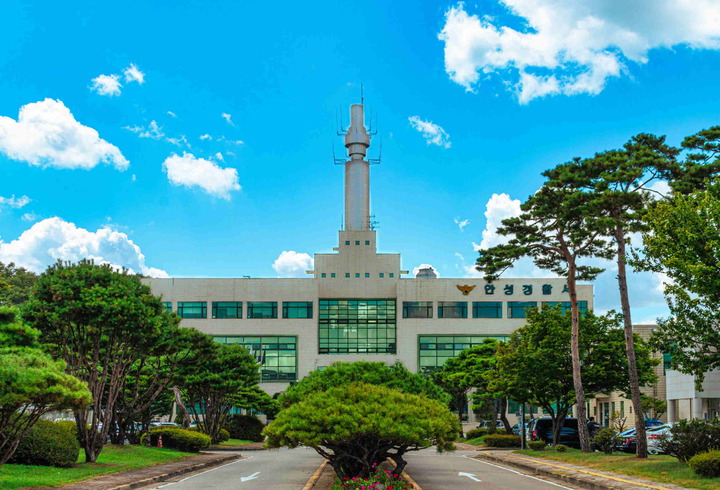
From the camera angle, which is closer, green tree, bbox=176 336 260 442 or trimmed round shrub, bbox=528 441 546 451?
trimmed round shrub, bbox=528 441 546 451

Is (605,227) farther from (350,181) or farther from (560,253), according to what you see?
(350,181)

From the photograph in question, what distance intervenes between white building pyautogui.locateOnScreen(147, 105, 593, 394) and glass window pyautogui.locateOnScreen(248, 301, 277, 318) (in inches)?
4.4

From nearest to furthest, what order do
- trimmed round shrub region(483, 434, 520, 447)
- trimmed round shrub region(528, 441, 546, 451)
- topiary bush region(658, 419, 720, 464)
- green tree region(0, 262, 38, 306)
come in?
topiary bush region(658, 419, 720, 464) < trimmed round shrub region(528, 441, 546, 451) < trimmed round shrub region(483, 434, 520, 447) < green tree region(0, 262, 38, 306)

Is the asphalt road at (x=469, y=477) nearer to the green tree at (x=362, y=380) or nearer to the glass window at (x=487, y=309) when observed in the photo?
the green tree at (x=362, y=380)

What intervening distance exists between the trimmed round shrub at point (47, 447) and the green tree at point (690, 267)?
19.6 metres

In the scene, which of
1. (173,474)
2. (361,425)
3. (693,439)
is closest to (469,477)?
(693,439)

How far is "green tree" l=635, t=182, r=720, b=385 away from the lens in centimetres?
2181

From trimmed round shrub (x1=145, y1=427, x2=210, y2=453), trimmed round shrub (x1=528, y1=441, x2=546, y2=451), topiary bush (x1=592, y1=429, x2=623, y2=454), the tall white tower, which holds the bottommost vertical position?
trimmed round shrub (x1=528, y1=441, x2=546, y2=451)

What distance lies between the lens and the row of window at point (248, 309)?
3312 inches

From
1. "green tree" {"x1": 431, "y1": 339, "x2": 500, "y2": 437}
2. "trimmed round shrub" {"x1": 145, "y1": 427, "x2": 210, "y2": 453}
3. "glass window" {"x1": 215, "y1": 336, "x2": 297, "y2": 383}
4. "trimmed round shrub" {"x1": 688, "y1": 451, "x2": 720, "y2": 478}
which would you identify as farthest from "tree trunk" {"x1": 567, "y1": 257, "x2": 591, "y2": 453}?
"glass window" {"x1": 215, "y1": 336, "x2": 297, "y2": 383}

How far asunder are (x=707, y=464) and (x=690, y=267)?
5.32 meters

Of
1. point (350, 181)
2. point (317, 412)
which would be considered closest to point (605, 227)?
point (317, 412)

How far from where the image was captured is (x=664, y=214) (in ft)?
77.1

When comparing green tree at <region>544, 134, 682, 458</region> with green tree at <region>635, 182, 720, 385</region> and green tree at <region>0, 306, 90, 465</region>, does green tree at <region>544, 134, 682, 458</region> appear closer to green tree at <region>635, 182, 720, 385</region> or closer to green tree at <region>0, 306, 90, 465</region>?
green tree at <region>635, 182, 720, 385</region>
